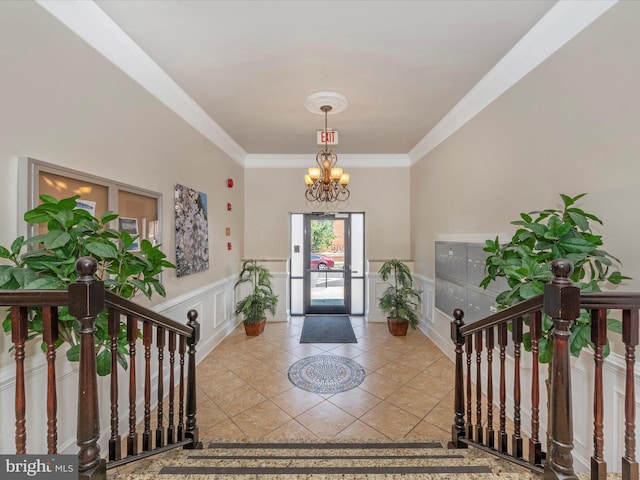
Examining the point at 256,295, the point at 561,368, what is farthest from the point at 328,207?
the point at 561,368

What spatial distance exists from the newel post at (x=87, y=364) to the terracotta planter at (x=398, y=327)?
12.6 feet

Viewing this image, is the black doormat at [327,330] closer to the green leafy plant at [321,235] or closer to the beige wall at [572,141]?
the green leafy plant at [321,235]

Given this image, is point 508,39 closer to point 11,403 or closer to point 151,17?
point 151,17

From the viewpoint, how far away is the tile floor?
2.33 m

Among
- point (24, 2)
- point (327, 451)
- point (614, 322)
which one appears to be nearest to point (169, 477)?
point (327, 451)

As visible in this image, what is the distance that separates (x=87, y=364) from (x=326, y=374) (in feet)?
8.51

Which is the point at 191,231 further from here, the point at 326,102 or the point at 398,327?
the point at 398,327

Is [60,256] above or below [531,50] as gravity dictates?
below

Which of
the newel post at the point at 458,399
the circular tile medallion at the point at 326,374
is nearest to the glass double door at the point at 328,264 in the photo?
the circular tile medallion at the point at 326,374

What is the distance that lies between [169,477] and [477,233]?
3.03 meters

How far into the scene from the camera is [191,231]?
320cm

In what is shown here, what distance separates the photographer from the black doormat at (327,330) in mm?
4304

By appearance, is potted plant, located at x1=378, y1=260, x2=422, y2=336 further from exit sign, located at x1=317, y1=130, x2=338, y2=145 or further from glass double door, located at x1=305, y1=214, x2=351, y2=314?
exit sign, located at x1=317, y1=130, x2=338, y2=145

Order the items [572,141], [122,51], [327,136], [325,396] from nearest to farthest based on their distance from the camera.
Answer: [572,141]
[122,51]
[325,396]
[327,136]
